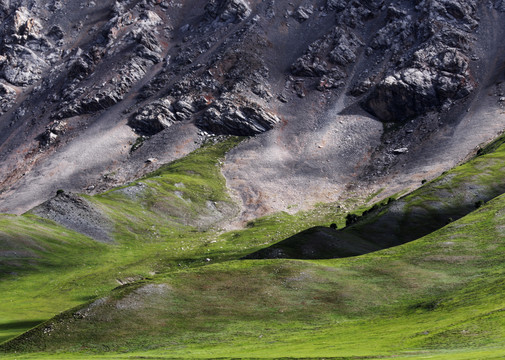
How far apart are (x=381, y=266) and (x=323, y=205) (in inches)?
4506

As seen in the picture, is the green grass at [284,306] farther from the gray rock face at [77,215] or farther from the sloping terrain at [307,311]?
the gray rock face at [77,215]

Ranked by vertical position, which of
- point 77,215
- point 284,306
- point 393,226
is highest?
point 77,215

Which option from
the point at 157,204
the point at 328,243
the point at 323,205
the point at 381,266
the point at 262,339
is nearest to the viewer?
the point at 262,339

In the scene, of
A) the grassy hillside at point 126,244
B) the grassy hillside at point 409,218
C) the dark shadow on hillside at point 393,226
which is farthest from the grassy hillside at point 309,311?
the grassy hillside at point 409,218

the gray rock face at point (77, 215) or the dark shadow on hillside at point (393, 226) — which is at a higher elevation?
the gray rock face at point (77, 215)

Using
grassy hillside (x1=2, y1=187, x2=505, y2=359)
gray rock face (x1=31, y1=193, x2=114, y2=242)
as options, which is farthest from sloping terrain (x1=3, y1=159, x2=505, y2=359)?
gray rock face (x1=31, y1=193, x2=114, y2=242)

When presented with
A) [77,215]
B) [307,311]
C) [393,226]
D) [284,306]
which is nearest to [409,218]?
[393,226]

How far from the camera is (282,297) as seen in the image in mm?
60250

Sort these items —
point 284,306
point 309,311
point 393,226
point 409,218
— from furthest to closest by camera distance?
point 409,218 → point 393,226 → point 284,306 → point 309,311

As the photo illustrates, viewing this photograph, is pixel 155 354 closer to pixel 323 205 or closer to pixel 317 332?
pixel 317 332

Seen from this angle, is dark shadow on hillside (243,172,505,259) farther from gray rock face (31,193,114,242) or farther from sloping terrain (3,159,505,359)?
gray rock face (31,193,114,242)

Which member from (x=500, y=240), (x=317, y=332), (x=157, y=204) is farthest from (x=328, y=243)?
(x=157, y=204)

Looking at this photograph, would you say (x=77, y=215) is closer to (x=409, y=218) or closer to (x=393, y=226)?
(x=393, y=226)

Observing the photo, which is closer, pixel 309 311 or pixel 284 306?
pixel 309 311
